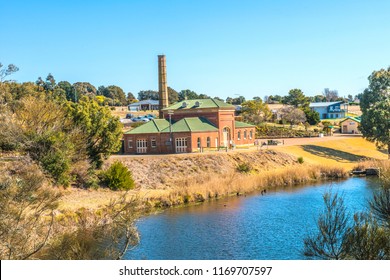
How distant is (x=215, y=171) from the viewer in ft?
148

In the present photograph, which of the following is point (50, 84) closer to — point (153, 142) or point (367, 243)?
point (153, 142)

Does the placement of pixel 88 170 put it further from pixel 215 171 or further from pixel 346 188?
pixel 346 188

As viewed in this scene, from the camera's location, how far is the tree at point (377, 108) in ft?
177

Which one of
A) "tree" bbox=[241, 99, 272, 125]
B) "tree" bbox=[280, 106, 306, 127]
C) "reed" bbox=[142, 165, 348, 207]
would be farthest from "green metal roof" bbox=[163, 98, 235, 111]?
"tree" bbox=[280, 106, 306, 127]

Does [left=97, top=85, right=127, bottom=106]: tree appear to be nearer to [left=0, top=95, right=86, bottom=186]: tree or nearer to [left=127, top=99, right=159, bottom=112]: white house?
Answer: [left=127, top=99, right=159, bottom=112]: white house

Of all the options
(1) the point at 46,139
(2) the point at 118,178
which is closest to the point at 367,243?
(1) the point at 46,139

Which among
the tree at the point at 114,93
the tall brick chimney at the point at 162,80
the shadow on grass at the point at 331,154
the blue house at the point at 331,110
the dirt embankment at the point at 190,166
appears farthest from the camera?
the tree at the point at 114,93

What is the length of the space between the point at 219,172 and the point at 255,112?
36719 millimetres

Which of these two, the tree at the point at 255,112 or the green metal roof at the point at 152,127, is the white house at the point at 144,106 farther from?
the green metal roof at the point at 152,127

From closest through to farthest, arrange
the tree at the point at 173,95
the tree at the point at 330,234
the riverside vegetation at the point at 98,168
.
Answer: the tree at the point at 330,234, the riverside vegetation at the point at 98,168, the tree at the point at 173,95

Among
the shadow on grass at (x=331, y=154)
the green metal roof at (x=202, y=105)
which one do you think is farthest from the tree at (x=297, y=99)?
the green metal roof at (x=202, y=105)

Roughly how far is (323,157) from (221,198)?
22303mm

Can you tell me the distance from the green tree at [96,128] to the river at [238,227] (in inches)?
412

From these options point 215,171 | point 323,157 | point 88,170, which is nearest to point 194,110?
point 215,171
